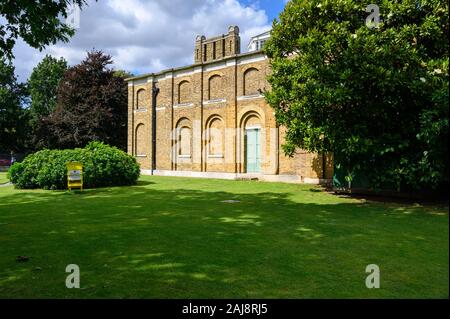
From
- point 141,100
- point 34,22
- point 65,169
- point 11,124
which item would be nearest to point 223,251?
point 34,22

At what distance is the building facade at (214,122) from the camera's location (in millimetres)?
23297

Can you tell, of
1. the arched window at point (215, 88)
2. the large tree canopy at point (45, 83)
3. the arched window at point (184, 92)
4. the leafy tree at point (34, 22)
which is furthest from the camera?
the large tree canopy at point (45, 83)

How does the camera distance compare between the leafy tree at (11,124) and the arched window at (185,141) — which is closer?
the arched window at (185,141)

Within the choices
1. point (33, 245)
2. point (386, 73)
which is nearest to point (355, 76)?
point (386, 73)

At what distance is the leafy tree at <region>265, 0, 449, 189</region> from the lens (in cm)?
1150

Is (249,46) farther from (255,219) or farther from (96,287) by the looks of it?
(96,287)

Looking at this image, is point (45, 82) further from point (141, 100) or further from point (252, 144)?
point (252, 144)

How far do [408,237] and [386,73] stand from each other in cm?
609

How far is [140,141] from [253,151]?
1255 cm

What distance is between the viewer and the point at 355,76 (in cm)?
1197

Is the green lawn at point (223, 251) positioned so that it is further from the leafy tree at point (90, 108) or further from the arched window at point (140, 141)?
the leafy tree at point (90, 108)

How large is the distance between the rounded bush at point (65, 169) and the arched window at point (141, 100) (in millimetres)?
12315

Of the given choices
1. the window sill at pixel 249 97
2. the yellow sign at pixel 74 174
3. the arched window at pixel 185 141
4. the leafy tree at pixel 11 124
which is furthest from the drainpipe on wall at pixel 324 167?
the leafy tree at pixel 11 124

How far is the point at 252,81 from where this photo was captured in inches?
973
